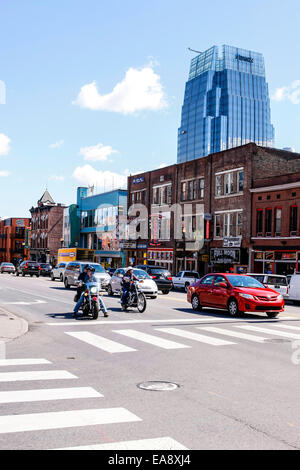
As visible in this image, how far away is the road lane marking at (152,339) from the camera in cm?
1127

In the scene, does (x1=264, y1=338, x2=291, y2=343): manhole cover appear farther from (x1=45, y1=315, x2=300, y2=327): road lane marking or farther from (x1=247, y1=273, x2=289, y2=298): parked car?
(x1=247, y1=273, x2=289, y2=298): parked car

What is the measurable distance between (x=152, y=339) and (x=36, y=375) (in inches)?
171

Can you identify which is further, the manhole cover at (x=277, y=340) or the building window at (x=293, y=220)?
the building window at (x=293, y=220)

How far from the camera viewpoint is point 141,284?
25422mm

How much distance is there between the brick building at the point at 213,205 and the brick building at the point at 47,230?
3917 cm

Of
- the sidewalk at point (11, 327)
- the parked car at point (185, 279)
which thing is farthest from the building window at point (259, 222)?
the sidewalk at point (11, 327)

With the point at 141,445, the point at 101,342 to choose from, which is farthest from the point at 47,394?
the point at 101,342

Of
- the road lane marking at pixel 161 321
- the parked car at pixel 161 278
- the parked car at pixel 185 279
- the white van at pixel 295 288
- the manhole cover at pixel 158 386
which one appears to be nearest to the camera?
the manhole cover at pixel 158 386

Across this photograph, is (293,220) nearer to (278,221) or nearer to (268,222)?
(278,221)

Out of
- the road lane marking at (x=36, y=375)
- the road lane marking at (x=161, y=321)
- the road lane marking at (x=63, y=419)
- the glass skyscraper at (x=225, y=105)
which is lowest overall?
the road lane marking at (x=161, y=321)

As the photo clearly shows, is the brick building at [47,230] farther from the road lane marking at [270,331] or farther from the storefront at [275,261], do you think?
the road lane marking at [270,331]

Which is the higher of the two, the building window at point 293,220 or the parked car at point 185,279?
the building window at point 293,220

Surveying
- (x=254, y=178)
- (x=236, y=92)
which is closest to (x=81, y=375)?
(x=254, y=178)
